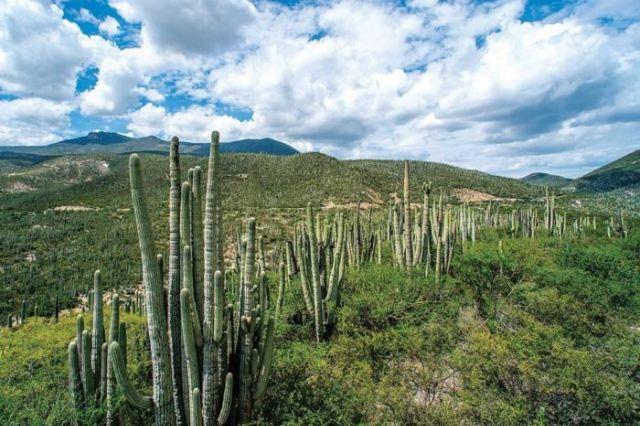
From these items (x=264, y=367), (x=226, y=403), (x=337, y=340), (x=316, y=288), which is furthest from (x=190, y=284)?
(x=337, y=340)

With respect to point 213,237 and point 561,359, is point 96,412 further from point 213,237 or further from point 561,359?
point 561,359

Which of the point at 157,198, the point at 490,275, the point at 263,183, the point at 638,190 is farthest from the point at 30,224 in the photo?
the point at 638,190

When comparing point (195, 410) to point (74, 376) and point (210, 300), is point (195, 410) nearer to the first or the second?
point (210, 300)

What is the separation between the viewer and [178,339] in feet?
15.2

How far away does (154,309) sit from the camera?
4.26m

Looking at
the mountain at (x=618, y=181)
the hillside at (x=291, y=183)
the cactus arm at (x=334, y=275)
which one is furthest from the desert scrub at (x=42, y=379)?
the mountain at (x=618, y=181)

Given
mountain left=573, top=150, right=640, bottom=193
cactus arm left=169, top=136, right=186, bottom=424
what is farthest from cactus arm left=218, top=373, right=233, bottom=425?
mountain left=573, top=150, right=640, bottom=193

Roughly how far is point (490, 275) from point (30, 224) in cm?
8854

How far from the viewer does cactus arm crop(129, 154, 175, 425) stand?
4.10 m

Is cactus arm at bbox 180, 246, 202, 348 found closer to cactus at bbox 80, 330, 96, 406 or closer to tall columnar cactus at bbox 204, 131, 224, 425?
tall columnar cactus at bbox 204, 131, 224, 425

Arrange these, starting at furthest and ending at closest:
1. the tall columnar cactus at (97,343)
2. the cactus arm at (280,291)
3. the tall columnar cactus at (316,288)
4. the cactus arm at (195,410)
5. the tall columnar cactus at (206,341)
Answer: the cactus arm at (280,291)
the tall columnar cactus at (316,288)
the tall columnar cactus at (97,343)
the cactus arm at (195,410)
the tall columnar cactus at (206,341)

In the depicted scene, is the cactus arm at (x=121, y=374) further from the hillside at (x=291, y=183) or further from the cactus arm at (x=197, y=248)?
the hillside at (x=291, y=183)

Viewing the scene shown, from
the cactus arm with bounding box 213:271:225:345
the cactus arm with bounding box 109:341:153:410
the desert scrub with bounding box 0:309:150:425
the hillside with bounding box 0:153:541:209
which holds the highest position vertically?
the hillside with bounding box 0:153:541:209

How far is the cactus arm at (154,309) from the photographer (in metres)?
4.10
